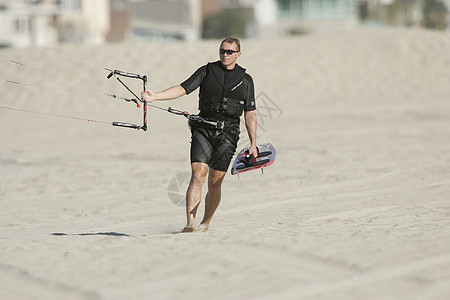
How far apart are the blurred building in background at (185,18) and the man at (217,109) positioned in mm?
38903

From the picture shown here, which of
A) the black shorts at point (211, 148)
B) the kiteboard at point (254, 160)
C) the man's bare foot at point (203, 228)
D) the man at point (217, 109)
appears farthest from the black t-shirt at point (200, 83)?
the man's bare foot at point (203, 228)

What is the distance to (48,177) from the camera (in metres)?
11.3

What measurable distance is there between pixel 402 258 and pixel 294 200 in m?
4.16

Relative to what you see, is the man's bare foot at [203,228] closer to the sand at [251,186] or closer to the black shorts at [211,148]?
the sand at [251,186]

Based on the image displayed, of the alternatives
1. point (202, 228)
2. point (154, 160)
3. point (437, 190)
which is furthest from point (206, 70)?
point (154, 160)

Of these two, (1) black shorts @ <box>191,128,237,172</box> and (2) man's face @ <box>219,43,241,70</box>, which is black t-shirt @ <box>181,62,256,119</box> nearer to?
(2) man's face @ <box>219,43,241,70</box>

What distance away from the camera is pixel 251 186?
1042 cm

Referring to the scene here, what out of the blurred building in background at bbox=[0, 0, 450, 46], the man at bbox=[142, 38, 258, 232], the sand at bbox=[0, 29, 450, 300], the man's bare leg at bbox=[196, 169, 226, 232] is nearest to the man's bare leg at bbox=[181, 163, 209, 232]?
the man at bbox=[142, 38, 258, 232]

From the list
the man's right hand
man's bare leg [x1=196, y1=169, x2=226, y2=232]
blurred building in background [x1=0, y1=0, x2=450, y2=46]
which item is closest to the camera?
the man's right hand

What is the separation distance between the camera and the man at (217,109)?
6641mm

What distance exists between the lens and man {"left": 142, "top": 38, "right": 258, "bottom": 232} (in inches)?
261

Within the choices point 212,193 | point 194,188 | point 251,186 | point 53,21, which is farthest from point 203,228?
point 53,21

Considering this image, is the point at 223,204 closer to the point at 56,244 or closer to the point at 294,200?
the point at 294,200

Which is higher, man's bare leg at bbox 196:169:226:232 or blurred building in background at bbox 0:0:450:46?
blurred building in background at bbox 0:0:450:46
